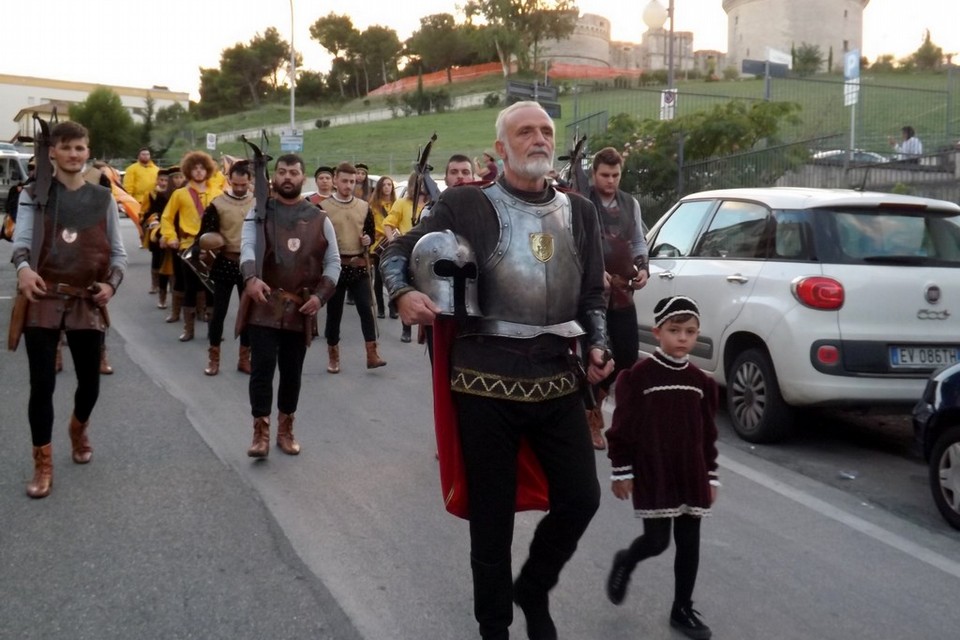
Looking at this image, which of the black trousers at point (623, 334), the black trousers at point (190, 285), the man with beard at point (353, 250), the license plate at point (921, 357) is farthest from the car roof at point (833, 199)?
the black trousers at point (190, 285)

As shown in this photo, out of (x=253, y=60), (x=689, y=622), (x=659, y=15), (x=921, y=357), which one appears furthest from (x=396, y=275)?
(x=253, y=60)

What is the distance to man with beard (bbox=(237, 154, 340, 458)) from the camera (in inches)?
260

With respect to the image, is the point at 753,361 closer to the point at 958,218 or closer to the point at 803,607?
the point at 958,218

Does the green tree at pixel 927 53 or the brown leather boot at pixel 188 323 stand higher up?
the green tree at pixel 927 53

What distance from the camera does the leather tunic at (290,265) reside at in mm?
6609

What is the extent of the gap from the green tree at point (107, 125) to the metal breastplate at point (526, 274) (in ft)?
242

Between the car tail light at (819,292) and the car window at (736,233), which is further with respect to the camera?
the car window at (736,233)

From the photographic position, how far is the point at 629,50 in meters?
114

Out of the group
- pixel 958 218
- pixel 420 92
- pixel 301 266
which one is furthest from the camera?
pixel 420 92

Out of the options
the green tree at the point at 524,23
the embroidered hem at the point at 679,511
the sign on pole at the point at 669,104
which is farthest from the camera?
the green tree at the point at 524,23

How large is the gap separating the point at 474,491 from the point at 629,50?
375ft

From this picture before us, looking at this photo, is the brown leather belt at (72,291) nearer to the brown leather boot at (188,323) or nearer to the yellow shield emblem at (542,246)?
the yellow shield emblem at (542,246)

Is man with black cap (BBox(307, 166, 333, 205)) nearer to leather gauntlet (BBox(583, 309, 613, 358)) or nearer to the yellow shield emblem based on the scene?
leather gauntlet (BBox(583, 309, 613, 358))

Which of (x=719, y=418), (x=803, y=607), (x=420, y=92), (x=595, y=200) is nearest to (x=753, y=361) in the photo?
(x=719, y=418)
